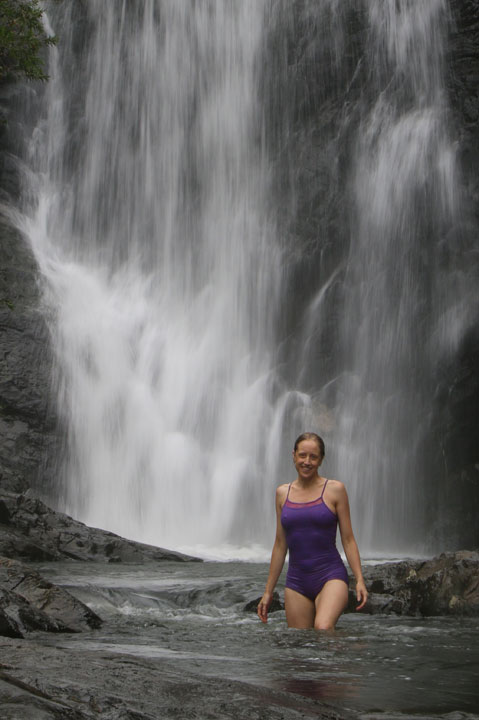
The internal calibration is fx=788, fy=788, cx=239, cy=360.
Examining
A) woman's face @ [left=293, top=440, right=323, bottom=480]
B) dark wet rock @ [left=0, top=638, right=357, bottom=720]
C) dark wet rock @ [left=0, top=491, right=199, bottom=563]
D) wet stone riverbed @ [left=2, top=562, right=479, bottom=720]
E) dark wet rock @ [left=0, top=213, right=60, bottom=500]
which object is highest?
dark wet rock @ [left=0, top=213, right=60, bottom=500]

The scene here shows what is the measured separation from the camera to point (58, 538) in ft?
45.9

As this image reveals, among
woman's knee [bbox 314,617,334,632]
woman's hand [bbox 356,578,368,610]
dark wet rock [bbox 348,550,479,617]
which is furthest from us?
dark wet rock [bbox 348,550,479,617]

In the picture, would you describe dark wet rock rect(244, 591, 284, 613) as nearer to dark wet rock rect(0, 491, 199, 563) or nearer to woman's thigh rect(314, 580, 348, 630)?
woman's thigh rect(314, 580, 348, 630)

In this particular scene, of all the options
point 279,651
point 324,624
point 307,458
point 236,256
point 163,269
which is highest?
point 236,256

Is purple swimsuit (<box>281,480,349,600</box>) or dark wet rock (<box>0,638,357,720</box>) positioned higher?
purple swimsuit (<box>281,480,349,600</box>)

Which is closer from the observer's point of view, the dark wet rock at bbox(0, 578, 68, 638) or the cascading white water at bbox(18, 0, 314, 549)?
the dark wet rock at bbox(0, 578, 68, 638)

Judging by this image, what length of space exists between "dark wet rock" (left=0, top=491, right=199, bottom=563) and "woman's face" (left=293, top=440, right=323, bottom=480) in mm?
8692

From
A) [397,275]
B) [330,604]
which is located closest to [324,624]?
[330,604]

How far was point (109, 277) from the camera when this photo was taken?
86.3 ft

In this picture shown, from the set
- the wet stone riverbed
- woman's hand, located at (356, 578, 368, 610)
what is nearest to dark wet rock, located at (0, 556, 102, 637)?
the wet stone riverbed

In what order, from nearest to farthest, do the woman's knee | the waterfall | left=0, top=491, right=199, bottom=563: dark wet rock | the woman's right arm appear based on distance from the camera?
the woman's knee < the woman's right arm < left=0, top=491, right=199, bottom=563: dark wet rock < the waterfall

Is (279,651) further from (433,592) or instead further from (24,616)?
(433,592)

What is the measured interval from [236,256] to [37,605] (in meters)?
20.0

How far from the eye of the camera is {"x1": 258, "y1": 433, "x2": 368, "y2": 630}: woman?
5.56 metres
